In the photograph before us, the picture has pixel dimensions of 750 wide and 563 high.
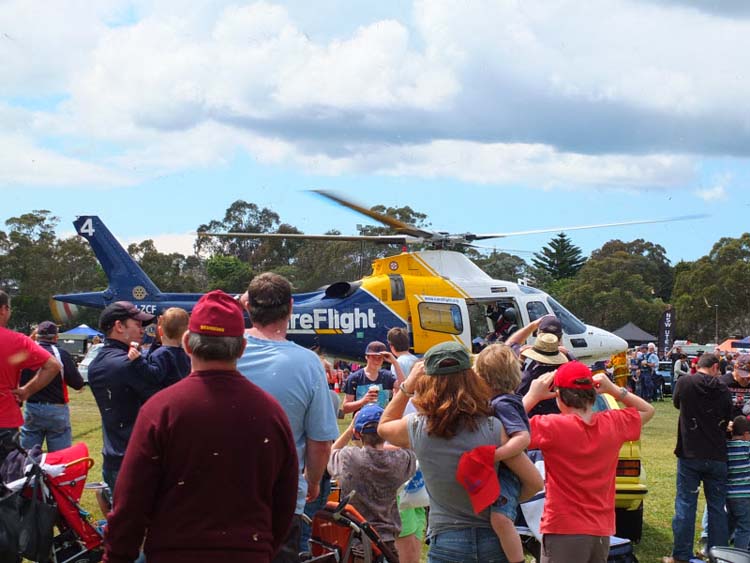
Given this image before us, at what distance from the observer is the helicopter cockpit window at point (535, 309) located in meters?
15.8

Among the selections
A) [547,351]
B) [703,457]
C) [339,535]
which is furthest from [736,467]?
[339,535]

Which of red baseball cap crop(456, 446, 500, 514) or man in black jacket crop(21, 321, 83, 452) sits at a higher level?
red baseball cap crop(456, 446, 500, 514)

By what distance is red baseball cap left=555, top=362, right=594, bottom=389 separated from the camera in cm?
445

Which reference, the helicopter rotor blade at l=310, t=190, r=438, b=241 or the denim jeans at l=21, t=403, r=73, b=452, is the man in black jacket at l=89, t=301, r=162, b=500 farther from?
the helicopter rotor blade at l=310, t=190, r=438, b=241

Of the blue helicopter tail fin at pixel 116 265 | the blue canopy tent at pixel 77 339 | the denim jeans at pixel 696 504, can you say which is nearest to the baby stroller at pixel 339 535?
the denim jeans at pixel 696 504

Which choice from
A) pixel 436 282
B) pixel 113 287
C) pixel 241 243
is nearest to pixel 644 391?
pixel 436 282

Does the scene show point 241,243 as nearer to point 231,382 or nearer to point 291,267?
point 291,267

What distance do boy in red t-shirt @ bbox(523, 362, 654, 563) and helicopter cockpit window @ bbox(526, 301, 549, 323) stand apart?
11.3 m

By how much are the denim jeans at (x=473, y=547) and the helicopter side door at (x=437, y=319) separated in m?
11.8

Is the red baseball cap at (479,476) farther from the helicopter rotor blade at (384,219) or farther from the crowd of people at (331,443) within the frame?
the helicopter rotor blade at (384,219)

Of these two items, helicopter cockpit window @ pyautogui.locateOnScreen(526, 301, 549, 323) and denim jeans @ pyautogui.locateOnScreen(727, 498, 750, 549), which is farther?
helicopter cockpit window @ pyautogui.locateOnScreen(526, 301, 549, 323)

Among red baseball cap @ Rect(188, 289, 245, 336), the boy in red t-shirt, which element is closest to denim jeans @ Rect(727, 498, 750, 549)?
the boy in red t-shirt

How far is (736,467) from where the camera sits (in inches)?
281

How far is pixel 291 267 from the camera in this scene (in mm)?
52656
